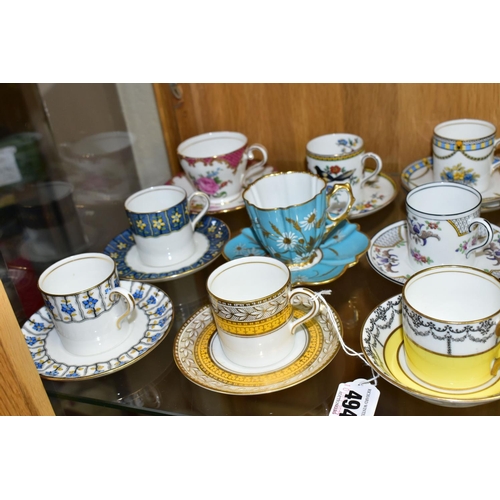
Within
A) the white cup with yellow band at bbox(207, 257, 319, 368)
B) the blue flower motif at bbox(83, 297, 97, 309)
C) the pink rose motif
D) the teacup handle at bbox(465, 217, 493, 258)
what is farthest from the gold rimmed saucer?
the pink rose motif

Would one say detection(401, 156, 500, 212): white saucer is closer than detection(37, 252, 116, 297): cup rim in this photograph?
No

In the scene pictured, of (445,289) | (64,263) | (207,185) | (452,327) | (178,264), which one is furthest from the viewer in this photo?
(207,185)

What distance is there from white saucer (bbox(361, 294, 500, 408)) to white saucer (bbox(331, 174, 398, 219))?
0.87 feet

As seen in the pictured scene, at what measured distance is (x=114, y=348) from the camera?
2.68ft

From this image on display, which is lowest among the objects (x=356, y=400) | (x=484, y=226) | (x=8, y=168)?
(x=356, y=400)

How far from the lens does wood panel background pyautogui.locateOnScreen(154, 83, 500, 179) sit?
3.33ft

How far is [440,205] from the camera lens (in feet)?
2.97

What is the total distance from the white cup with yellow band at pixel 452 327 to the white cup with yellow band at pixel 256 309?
0.12m

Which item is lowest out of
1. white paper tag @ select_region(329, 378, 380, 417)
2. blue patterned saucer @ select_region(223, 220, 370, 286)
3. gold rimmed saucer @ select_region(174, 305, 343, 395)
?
white paper tag @ select_region(329, 378, 380, 417)

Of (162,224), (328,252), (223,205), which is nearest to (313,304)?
(328,252)

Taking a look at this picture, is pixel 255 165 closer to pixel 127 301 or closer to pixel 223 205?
pixel 223 205

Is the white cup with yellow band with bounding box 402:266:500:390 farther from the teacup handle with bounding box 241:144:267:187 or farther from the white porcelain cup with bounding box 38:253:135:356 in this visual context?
the teacup handle with bounding box 241:144:267:187

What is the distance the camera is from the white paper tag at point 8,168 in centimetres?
87

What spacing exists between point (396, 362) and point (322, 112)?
0.53 meters
